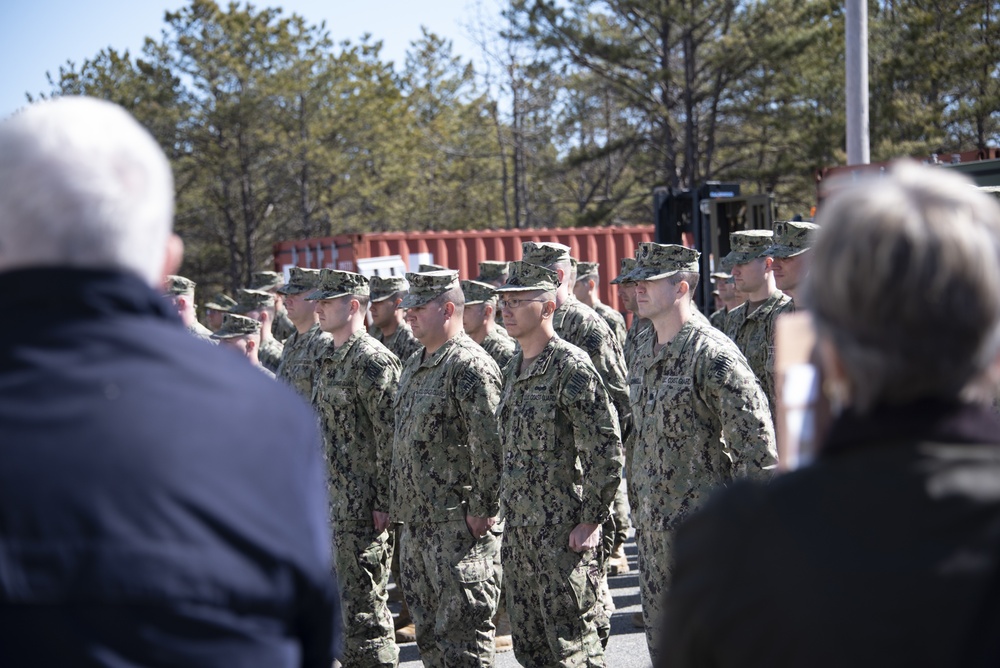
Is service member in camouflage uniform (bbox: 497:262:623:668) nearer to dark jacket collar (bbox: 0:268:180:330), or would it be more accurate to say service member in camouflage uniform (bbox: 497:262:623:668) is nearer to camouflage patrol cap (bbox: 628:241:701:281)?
camouflage patrol cap (bbox: 628:241:701:281)

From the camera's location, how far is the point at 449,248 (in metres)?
19.0

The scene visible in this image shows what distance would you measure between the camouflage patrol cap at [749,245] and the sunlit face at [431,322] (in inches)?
95.5

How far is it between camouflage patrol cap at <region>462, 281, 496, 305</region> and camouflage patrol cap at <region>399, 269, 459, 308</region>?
135 cm

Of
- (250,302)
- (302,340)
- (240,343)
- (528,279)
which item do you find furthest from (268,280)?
(528,279)

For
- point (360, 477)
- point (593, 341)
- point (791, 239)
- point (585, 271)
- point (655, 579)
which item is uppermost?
point (791, 239)

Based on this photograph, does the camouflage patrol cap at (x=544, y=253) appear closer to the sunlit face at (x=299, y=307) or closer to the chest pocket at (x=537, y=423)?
the sunlit face at (x=299, y=307)

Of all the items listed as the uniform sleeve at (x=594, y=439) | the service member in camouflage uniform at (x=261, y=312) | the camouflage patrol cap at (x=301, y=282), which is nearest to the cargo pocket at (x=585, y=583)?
the uniform sleeve at (x=594, y=439)

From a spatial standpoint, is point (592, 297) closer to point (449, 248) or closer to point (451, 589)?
point (451, 589)

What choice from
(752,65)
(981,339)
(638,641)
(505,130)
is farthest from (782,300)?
(505,130)

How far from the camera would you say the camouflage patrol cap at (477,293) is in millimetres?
8078

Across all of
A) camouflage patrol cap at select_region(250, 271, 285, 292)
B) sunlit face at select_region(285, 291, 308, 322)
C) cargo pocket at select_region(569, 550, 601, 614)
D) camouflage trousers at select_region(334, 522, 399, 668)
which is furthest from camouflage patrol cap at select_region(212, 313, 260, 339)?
camouflage patrol cap at select_region(250, 271, 285, 292)

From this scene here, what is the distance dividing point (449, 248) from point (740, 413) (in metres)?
14.1

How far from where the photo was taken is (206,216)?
30.4m

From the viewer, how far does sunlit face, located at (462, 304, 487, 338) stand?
8078 millimetres
